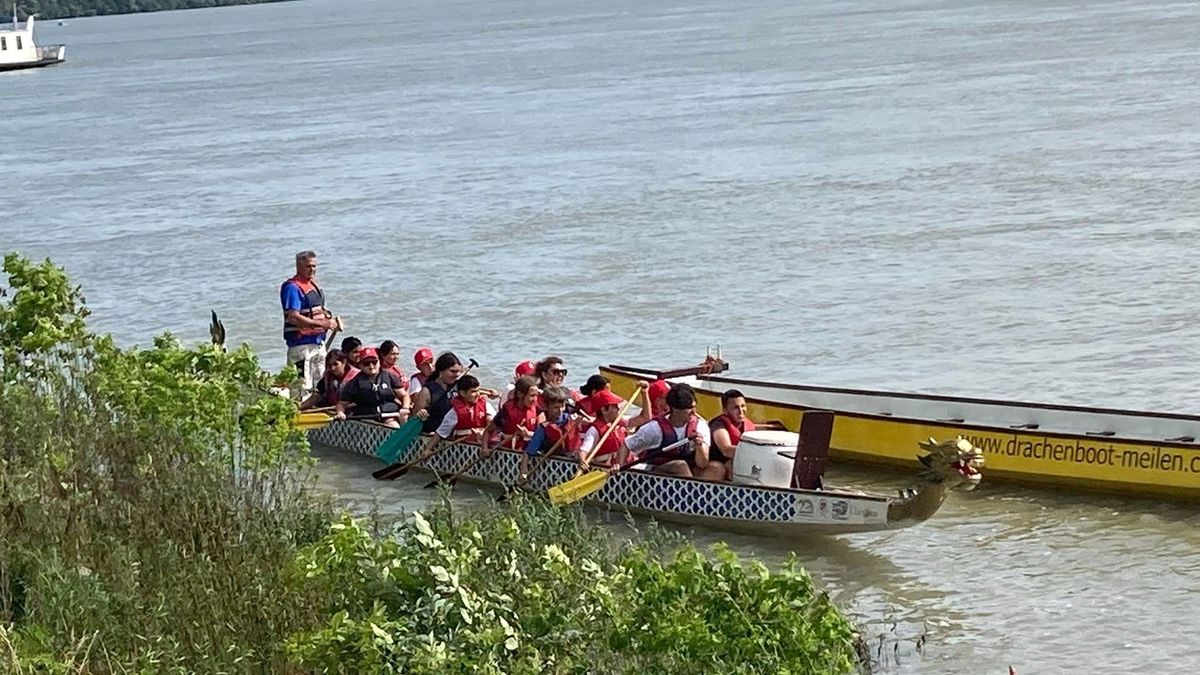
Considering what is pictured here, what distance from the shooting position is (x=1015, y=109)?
47500mm

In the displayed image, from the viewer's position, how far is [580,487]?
46.8 ft

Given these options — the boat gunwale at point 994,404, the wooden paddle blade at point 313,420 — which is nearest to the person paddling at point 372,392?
the wooden paddle blade at point 313,420

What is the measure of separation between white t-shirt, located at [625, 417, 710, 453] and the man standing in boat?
463 centimetres

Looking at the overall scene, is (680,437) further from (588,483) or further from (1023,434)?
(1023,434)

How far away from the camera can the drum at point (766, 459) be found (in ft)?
45.8

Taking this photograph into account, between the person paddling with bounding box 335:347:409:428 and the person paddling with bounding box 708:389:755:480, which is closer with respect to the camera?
the person paddling with bounding box 708:389:755:480

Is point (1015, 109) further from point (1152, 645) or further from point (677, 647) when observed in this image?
point (677, 647)

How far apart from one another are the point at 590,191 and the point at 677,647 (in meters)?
30.9

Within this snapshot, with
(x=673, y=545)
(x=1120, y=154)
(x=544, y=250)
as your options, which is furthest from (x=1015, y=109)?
(x=673, y=545)

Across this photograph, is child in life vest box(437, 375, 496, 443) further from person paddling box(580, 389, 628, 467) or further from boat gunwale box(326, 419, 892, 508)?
person paddling box(580, 389, 628, 467)

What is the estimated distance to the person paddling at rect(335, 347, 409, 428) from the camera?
17.4 meters

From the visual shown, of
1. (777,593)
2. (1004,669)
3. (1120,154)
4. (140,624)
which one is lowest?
(1004,669)

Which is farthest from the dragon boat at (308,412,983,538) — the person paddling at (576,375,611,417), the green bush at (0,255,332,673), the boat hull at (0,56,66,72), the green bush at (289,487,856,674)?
the boat hull at (0,56,66,72)

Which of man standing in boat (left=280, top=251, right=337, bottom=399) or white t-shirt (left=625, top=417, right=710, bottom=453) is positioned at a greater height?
man standing in boat (left=280, top=251, right=337, bottom=399)
